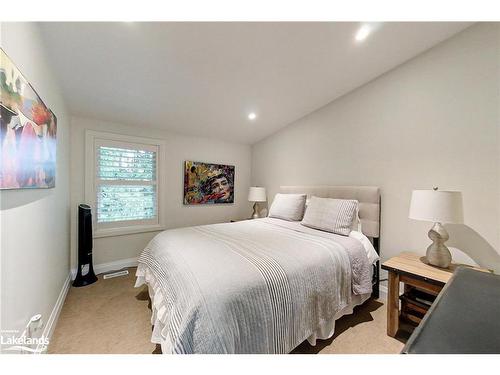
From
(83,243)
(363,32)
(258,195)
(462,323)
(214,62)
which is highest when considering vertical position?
(363,32)

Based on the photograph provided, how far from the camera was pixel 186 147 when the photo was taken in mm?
3445

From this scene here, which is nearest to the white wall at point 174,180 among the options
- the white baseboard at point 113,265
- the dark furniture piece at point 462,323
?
the white baseboard at point 113,265

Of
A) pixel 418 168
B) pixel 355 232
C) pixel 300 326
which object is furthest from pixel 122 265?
pixel 418 168

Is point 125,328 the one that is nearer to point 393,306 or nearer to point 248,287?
point 248,287

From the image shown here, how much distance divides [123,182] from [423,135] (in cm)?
375

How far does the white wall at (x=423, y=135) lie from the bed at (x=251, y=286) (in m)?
0.72

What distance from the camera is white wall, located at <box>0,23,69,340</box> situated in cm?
95

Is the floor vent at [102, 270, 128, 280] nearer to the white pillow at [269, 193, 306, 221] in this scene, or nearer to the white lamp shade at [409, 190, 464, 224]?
the white pillow at [269, 193, 306, 221]

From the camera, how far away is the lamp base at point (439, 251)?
5.32 ft

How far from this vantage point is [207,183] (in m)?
3.70

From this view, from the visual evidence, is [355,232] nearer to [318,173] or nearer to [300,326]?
[318,173]

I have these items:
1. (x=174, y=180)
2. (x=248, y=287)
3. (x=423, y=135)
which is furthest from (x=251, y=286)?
(x=174, y=180)

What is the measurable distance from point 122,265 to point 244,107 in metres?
2.87

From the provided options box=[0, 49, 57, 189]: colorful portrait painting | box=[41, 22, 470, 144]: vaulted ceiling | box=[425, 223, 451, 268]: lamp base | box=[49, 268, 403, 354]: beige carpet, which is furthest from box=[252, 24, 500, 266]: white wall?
box=[0, 49, 57, 189]: colorful portrait painting
